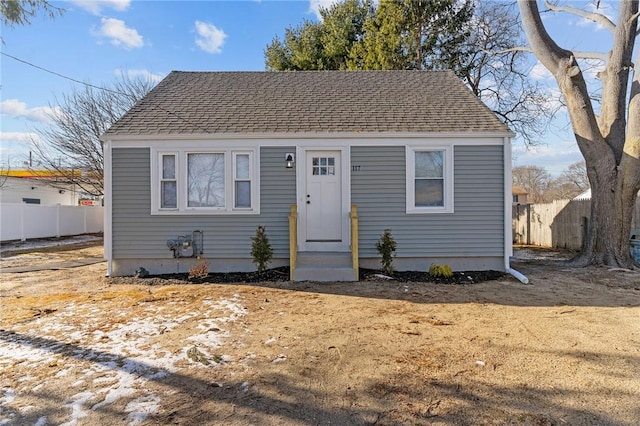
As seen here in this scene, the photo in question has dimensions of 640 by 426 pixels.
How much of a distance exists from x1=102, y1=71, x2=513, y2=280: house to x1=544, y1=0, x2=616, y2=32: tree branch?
4.57m

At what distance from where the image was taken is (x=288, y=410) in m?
2.59

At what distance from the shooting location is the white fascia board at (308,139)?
295 inches

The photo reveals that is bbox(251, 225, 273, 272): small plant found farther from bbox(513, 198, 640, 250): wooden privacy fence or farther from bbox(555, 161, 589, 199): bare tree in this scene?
bbox(555, 161, 589, 199): bare tree

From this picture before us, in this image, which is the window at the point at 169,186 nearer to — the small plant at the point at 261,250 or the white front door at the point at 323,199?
the small plant at the point at 261,250

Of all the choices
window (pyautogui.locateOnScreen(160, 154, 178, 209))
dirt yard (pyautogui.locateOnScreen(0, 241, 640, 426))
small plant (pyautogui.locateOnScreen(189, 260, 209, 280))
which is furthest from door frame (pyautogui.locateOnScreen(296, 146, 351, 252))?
window (pyautogui.locateOnScreen(160, 154, 178, 209))

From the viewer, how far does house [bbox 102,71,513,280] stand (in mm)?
7547

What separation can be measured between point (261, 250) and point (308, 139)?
2.55 metres

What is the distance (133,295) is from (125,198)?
246cm

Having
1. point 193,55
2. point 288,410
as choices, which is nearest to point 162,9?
point 193,55

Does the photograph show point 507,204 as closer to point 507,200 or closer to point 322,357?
point 507,200

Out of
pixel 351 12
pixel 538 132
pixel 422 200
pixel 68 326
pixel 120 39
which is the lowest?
pixel 68 326

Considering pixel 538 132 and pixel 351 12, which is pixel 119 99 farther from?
pixel 538 132

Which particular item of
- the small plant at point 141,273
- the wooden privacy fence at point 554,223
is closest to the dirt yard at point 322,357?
the small plant at point 141,273

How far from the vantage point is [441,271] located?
283 inches
